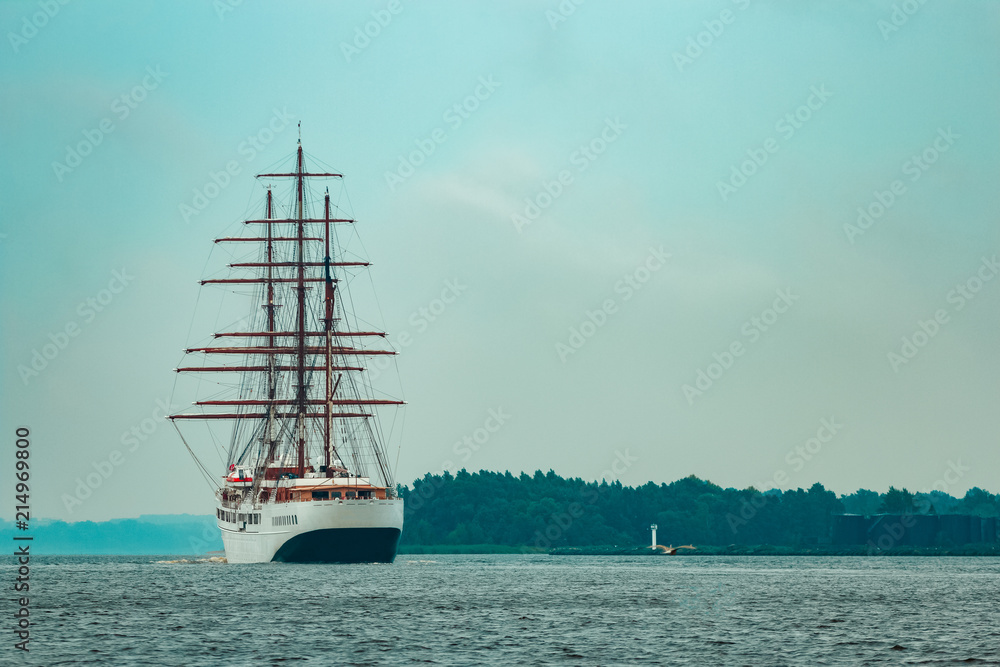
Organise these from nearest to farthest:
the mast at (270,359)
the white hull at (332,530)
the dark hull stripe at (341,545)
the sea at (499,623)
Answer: the sea at (499,623)
the white hull at (332,530)
the dark hull stripe at (341,545)
the mast at (270,359)

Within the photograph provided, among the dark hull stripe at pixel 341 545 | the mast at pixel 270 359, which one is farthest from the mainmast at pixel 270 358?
the dark hull stripe at pixel 341 545

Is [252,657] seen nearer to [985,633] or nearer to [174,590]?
[985,633]

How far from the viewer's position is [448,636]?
58688mm

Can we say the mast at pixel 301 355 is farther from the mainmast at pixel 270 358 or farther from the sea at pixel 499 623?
the sea at pixel 499 623

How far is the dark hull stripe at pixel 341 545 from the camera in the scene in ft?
408

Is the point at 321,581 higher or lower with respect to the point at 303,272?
lower

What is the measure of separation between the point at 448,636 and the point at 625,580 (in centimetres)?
5984

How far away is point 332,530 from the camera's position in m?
124

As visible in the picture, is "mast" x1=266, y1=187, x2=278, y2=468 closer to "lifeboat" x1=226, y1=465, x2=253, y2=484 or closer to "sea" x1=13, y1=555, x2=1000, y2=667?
"lifeboat" x1=226, y1=465, x2=253, y2=484

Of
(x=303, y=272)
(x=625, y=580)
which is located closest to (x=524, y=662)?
(x=625, y=580)

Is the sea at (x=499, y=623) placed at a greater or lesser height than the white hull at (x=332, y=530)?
lesser

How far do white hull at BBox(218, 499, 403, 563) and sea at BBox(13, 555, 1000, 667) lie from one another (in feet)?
57.0

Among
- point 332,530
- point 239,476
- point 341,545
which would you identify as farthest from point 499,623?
point 239,476

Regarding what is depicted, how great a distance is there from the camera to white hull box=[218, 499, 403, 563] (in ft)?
405
